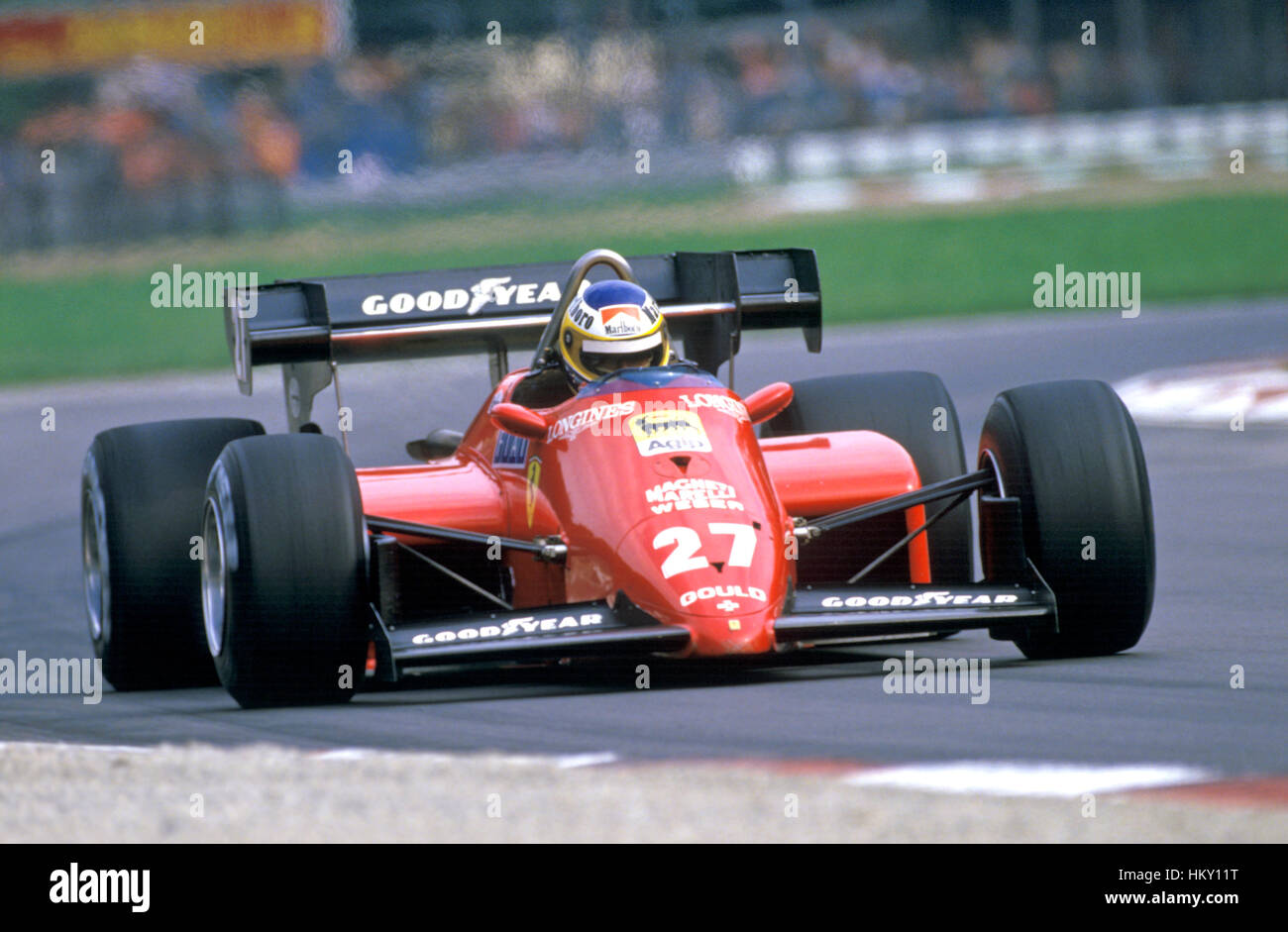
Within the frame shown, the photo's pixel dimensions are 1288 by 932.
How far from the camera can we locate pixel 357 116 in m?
26.2

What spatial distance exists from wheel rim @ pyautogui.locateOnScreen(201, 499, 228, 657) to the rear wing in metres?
1.03

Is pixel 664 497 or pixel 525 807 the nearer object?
pixel 525 807

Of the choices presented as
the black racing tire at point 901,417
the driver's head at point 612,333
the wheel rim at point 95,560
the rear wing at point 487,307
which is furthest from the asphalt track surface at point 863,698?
the rear wing at point 487,307

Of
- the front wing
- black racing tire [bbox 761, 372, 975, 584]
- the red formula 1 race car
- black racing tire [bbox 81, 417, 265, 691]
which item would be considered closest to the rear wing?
the red formula 1 race car

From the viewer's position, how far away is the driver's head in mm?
6945

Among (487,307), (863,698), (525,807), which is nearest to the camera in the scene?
(525,807)

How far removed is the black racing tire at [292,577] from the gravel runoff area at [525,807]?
2.61 ft

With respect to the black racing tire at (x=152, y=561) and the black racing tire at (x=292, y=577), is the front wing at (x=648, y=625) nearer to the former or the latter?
the black racing tire at (x=292, y=577)

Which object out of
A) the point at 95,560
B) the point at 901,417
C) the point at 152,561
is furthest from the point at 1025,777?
the point at 95,560

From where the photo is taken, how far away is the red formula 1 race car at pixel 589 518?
5.96 meters

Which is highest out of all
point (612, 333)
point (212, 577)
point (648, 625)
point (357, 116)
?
point (357, 116)

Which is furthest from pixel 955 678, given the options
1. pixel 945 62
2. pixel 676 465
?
pixel 945 62

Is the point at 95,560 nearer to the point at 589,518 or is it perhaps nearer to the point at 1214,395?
Result: the point at 589,518

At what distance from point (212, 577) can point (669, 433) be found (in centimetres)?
141
